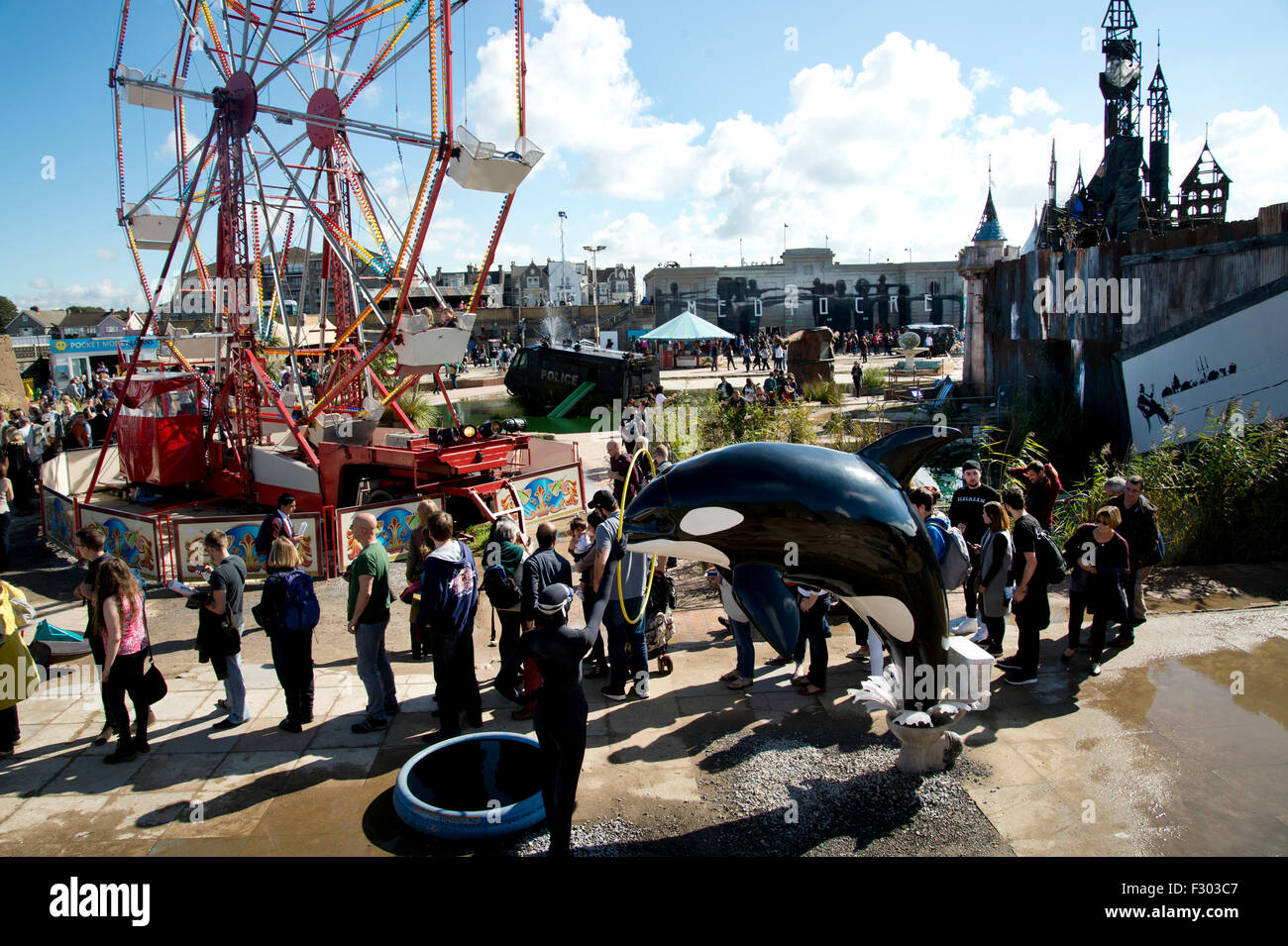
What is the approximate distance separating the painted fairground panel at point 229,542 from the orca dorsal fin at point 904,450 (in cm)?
730

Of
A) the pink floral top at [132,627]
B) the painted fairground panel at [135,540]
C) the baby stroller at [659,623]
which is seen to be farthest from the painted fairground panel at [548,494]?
the pink floral top at [132,627]

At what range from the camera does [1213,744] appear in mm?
5609

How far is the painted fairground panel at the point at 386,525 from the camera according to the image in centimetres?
1044

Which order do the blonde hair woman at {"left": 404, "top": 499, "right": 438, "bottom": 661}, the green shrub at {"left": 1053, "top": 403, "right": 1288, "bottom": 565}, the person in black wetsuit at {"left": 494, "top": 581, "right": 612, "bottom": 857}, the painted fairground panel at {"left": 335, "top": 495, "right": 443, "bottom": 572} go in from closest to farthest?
the person in black wetsuit at {"left": 494, "top": 581, "right": 612, "bottom": 857}
the blonde hair woman at {"left": 404, "top": 499, "right": 438, "bottom": 661}
the green shrub at {"left": 1053, "top": 403, "right": 1288, "bottom": 565}
the painted fairground panel at {"left": 335, "top": 495, "right": 443, "bottom": 572}

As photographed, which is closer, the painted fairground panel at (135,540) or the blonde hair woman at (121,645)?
the blonde hair woman at (121,645)

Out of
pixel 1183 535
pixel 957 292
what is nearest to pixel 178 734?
pixel 1183 535

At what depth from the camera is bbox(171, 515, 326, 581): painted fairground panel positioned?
9.92 m

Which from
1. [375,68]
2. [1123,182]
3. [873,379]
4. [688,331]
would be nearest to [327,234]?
[375,68]

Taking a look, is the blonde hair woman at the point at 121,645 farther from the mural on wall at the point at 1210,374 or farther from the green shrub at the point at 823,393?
the green shrub at the point at 823,393

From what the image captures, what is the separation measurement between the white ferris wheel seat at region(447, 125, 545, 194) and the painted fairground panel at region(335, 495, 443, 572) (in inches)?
213

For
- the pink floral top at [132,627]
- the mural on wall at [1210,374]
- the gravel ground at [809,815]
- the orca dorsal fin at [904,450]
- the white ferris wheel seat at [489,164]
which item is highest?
the white ferris wheel seat at [489,164]

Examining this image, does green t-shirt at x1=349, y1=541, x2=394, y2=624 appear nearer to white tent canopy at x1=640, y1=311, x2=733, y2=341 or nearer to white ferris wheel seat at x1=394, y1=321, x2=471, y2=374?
white ferris wheel seat at x1=394, y1=321, x2=471, y2=374

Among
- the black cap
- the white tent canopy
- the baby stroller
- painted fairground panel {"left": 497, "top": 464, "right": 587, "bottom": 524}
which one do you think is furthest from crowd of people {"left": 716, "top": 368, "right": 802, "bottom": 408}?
the black cap
